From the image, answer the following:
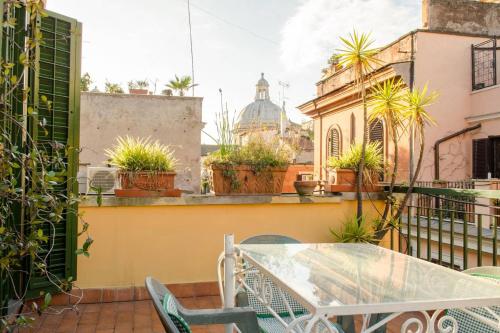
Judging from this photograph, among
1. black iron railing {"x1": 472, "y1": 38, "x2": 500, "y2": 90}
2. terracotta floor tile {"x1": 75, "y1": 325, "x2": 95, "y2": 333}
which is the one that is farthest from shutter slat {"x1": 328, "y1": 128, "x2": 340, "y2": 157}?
terracotta floor tile {"x1": 75, "y1": 325, "x2": 95, "y2": 333}

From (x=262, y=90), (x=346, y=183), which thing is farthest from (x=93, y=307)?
(x=262, y=90)

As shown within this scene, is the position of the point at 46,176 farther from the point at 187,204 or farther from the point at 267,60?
the point at 267,60

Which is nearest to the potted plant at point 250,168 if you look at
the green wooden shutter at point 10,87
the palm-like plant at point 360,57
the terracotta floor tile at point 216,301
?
the palm-like plant at point 360,57

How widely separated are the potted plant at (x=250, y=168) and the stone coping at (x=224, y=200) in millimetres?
72

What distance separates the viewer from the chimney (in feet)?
37.2

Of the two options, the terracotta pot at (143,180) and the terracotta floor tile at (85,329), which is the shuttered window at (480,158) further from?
the terracotta floor tile at (85,329)

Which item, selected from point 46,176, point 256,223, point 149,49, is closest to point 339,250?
point 46,176

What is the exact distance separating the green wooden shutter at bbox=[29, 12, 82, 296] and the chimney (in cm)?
1030

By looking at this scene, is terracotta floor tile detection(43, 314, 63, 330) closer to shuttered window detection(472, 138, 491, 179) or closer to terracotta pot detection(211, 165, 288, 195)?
terracotta pot detection(211, 165, 288, 195)

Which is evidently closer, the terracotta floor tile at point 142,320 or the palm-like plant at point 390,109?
the terracotta floor tile at point 142,320

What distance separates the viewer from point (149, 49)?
1141 centimetres

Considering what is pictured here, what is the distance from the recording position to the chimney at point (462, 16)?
1134 cm

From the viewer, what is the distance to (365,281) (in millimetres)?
1570

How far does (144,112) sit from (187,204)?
32.2 feet
